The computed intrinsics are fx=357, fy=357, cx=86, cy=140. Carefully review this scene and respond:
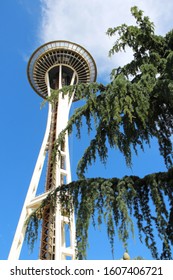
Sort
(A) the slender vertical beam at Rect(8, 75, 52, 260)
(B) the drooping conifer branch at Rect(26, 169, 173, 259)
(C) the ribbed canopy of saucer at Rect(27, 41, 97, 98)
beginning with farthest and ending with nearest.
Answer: (C) the ribbed canopy of saucer at Rect(27, 41, 97, 98)
(A) the slender vertical beam at Rect(8, 75, 52, 260)
(B) the drooping conifer branch at Rect(26, 169, 173, 259)

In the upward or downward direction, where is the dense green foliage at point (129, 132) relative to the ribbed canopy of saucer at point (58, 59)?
downward

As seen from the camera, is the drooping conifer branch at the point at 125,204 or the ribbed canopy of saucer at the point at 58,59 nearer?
the drooping conifer branch at the point at 125,204

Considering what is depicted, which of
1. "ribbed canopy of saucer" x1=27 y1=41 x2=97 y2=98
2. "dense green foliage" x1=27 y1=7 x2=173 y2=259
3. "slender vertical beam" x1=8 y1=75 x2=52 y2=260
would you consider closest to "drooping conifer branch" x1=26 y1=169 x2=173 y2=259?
"dense green foliage" x1=27 y1=7 x2=173 y2=259

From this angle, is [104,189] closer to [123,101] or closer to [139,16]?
[123,101]

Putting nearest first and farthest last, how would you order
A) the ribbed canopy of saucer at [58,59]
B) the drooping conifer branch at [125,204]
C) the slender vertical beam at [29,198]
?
the drooping conifer branch at [125,204] < the slender vertical beam at [29,198] < the ribbed canopy of saucer at [58,59]

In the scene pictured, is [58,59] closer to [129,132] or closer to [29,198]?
[29,198]

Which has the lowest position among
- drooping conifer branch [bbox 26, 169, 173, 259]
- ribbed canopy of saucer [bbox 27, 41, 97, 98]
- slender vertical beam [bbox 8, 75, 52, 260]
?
drooping conifer branch [bbox 26, 169, 173, 259]

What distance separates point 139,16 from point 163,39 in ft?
1.61

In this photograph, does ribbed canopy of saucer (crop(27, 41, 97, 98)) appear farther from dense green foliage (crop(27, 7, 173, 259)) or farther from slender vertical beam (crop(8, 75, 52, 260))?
dense green foliage (crop(27, 7, 173, 259))

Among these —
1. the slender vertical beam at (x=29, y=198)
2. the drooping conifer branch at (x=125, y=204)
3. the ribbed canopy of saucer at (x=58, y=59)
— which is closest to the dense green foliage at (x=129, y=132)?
the drooping conifer branch at (x=125, y=204)

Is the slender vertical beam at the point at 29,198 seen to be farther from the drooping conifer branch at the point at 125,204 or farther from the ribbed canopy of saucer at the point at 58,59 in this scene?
the drooping conifer branch at the point at 125,204

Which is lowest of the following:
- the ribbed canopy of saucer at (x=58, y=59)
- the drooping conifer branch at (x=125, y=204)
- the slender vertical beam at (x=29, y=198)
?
the drooping conifer branch at (x=125, y=204)

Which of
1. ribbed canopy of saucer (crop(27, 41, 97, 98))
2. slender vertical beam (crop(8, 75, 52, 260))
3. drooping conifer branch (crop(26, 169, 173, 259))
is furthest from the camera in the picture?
ribbed canopy of saucer (crop(27, 41, 97, 98))
